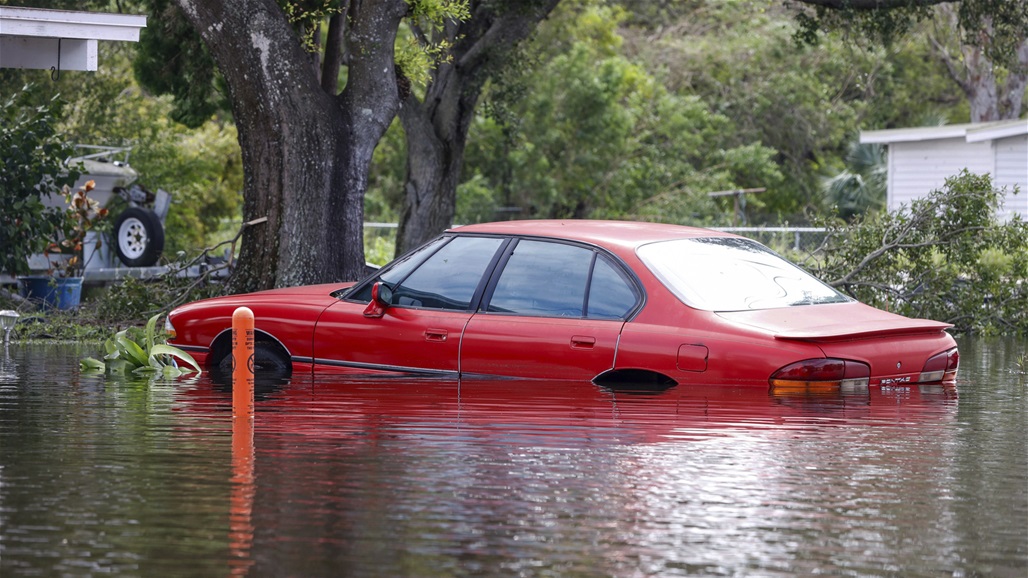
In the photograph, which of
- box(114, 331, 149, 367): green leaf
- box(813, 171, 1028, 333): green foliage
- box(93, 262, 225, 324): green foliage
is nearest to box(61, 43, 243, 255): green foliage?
box(93, 262, 225, 324): green foliage

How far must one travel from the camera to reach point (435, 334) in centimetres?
934

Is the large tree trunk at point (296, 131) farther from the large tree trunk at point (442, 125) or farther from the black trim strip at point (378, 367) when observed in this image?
the black trim strip at point (378, 367)

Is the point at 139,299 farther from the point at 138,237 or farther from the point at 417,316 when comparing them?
the point at 417,316

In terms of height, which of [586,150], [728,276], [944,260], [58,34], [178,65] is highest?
[586,150]

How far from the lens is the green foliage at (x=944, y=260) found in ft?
50.2

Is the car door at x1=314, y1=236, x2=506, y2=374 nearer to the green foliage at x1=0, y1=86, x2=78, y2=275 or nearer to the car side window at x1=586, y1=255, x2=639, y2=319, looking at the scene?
the car side window at x1=586, y1=255, x2=639, y2=319

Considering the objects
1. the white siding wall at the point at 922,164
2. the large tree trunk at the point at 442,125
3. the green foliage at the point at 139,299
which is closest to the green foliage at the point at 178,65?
the large tree trunk at the point at 442,125

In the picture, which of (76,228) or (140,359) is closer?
(140,359)

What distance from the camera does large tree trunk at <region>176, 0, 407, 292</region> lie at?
15320mm

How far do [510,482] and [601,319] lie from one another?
2.56 meters

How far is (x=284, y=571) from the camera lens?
4785 mm

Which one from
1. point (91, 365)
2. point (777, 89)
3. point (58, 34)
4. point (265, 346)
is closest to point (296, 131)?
point (58, 34)

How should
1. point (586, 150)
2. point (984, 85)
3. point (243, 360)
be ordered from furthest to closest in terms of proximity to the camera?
1. point (984, 85)
2. point (586, 150)
3. point (243, 360)

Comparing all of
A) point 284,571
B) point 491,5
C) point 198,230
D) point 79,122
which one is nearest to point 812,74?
point 198,230
